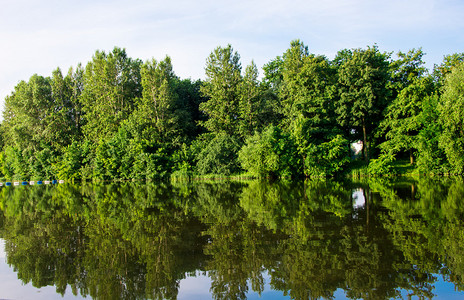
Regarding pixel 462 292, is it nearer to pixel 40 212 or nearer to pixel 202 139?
pixel 40 212

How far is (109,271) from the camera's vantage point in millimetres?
6441

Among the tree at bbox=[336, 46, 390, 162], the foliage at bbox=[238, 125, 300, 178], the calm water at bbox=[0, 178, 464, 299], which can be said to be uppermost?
the tree at bbox=[336, 46, 390, 162]

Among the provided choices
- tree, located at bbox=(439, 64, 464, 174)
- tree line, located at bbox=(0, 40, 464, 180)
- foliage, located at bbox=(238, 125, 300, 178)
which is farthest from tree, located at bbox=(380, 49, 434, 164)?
foliage, located at bbox=(238, 125, 300, 178)

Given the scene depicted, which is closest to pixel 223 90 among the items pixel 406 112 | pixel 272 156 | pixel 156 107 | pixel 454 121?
pixel 156 107

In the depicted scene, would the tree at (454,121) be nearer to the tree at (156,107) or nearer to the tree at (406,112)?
the tree at (406,112)

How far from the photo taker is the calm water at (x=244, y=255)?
5426mm

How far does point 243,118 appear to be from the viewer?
138 ft

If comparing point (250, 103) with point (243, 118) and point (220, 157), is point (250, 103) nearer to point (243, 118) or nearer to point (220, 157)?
point (243, 118)

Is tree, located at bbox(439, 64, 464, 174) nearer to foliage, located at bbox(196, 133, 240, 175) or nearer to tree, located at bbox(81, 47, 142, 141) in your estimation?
foliage, located at bbox(196, 133, 240, 175)

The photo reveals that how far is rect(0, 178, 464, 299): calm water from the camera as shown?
5.43 m

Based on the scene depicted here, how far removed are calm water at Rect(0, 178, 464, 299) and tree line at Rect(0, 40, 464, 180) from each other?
71.2 feet

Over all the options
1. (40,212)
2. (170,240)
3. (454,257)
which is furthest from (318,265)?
→ (40,212)

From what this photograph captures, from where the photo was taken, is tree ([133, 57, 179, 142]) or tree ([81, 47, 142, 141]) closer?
tree ([133, 57, 179, 142])

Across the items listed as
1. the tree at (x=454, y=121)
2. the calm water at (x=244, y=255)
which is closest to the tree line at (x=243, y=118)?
the tree at (x=454, y=121)
